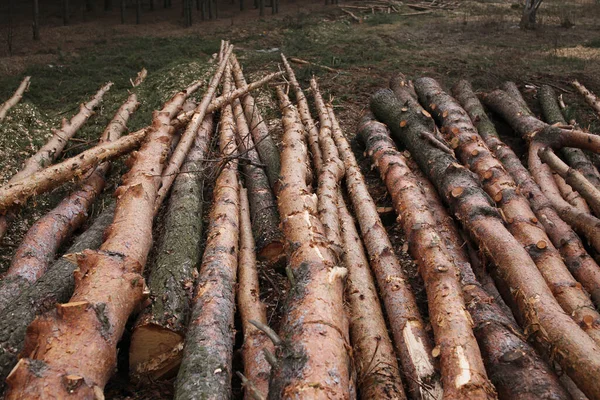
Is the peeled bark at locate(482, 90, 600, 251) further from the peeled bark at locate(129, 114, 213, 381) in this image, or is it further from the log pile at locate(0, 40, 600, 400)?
the peeled bark at locate(129, 114, 213, 381)

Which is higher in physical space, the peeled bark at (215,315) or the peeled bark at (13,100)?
the peeled bark at (13,100)

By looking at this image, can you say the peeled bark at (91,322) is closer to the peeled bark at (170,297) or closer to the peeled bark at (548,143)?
the peeled bark at (170,297)

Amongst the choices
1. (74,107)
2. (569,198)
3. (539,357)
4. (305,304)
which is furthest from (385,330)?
(74,107)

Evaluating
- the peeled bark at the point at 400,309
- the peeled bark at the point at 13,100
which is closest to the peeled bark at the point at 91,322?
the peeled bark at the point at 400,309

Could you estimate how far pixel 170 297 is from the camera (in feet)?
10.7

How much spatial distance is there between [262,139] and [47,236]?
245cm

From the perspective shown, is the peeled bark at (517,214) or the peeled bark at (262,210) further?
the peeled bark at (262,210)

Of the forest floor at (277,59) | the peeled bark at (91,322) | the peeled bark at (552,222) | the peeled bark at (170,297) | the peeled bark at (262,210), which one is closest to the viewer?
the peeled bark at (91,322)

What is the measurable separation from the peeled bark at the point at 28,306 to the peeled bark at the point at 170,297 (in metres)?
0.63

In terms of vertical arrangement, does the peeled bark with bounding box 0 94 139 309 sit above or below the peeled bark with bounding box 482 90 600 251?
below

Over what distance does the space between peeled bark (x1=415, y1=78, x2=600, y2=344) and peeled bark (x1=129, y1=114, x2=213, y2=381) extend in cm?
292

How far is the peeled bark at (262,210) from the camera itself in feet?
13.8

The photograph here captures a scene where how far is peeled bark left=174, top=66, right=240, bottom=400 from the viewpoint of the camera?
8.73 feet

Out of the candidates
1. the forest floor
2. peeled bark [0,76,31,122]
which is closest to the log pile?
the forest floor
